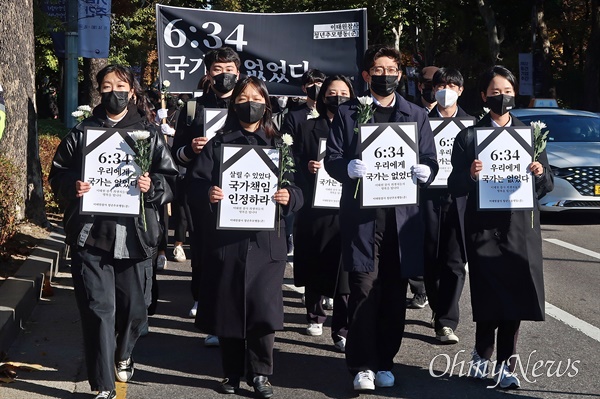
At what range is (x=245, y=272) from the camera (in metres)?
6.31

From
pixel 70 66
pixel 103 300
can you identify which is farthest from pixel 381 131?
pixel 70 66

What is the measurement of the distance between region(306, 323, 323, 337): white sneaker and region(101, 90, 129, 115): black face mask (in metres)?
2.55

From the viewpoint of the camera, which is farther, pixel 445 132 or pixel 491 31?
pixel 491 31

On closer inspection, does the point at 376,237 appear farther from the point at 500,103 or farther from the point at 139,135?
the point at 139,135

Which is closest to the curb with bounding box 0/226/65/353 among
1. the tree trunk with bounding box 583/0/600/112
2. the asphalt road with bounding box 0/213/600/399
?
the asphalt road with bounding box 0/213/600/399

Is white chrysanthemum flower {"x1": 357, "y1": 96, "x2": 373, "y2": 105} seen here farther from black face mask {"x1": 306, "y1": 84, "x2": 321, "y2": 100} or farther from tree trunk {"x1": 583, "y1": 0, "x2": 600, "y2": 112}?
tree trunk {"x1": 583, "y1": 0, "x2": 600, "y2": 112}

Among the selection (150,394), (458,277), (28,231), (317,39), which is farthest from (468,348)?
(28,231)

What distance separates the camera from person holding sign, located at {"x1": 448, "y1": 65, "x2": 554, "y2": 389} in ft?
21.4

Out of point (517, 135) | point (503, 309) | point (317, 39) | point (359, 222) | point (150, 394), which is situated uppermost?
point (317, 39)

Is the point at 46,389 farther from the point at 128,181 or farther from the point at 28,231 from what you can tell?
the point at 28,231

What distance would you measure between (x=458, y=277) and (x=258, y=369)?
221cm

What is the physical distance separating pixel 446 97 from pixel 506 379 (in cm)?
280

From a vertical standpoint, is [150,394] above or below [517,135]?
below

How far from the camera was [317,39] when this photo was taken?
439 inches
